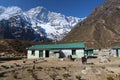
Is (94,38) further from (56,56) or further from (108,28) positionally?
(56,56)

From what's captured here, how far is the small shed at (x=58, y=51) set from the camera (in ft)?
166

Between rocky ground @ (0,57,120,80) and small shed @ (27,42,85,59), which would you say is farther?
small shed @ (27,42,85,59)

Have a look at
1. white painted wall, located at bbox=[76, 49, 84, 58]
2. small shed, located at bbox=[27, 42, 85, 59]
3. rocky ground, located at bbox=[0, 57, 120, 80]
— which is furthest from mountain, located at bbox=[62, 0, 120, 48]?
rocky ground, located at bbox=[0, 57, 120, 80]

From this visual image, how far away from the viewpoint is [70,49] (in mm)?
51156

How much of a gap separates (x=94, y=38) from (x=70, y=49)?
104 m

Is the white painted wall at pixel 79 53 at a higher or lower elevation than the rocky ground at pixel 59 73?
higher

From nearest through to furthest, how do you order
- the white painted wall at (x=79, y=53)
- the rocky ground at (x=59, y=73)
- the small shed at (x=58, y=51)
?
1. the rocky ground at (x=59, y=73)
2. the white painted wall at (x=79, y=53)
3. the small shed at (x=58, y=51)

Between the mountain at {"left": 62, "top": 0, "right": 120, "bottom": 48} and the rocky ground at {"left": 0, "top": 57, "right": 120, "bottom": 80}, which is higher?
the mountain at {"left": 62, "top": 0, "right": 120, "bottom": 48}

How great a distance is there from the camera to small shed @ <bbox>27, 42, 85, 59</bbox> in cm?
5072

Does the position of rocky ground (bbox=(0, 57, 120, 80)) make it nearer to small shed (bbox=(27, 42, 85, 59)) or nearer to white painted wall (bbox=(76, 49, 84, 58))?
white painted wall (bbox=(76, 49, 84, 58))

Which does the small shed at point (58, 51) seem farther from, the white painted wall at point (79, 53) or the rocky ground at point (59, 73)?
the rocky ground at point (59, 73)

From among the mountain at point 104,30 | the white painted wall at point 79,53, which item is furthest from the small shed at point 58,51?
the mountain at point 104,30

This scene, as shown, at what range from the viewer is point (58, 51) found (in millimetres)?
51938

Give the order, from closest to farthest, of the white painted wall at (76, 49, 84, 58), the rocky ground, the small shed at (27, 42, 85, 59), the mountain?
the rocky ground
the white painted wall at (76, 49, 84, 58)
the small shed at (27, 42, 85, 59)
the mountain
